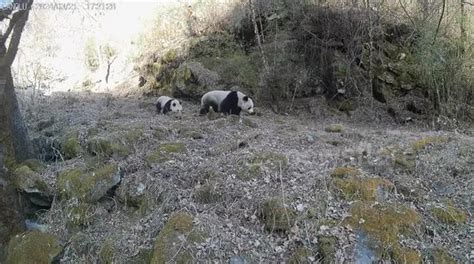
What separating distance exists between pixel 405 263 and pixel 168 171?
7.92 ft

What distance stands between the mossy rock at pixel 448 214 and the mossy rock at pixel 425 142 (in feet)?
3.79

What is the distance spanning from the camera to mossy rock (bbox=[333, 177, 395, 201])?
3.65 meters

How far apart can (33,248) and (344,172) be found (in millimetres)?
2901

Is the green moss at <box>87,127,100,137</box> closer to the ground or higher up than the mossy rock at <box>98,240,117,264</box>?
higher up

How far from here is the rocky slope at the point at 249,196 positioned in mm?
3303

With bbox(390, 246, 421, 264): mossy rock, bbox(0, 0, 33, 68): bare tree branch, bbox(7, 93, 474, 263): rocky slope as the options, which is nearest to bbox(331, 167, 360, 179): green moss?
bbox(7, 93, 474, 263): rocky slope

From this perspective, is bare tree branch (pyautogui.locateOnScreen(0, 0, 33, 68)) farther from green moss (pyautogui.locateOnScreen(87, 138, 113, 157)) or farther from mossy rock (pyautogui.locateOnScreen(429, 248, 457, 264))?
mossy rock (pyautogui.locateOnScreen(429, 248, 457, 264))

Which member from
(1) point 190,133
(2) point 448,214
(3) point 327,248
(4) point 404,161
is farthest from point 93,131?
(2) point 448,214

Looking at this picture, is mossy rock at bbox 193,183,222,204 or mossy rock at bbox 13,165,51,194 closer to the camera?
mossy rock at bbox 193,183,222,204

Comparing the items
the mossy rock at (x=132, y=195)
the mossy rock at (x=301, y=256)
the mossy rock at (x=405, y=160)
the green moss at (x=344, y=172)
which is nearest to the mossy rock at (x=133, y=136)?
the mossy rock at (x=132, y=195)

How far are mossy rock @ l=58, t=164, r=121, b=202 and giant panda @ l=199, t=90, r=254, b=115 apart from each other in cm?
291

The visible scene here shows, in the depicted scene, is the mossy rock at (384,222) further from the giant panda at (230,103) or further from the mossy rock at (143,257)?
the giant panda at (230,103)

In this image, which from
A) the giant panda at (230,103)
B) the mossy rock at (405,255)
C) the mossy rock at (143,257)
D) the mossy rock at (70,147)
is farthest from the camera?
the giant panda at (230,103)

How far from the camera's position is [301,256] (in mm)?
3197
